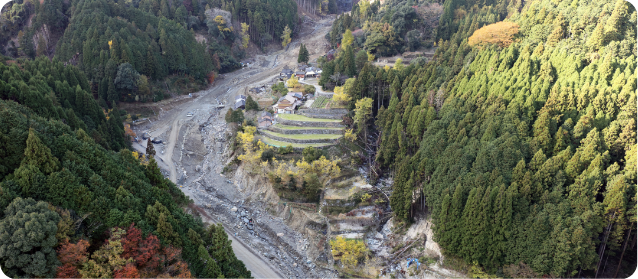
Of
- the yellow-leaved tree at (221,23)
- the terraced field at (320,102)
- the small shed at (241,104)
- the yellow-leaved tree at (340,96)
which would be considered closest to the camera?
the yellow-leaved tree at (340,96)

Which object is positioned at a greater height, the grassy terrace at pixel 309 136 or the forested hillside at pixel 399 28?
the forested hillside at pixel 399 28

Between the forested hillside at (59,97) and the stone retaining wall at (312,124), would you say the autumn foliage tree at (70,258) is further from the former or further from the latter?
the stone retaining wall at (312,124)

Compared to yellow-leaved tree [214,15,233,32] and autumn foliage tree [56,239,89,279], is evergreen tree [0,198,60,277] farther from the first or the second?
yellow-leaved tree [214,15,233,32]

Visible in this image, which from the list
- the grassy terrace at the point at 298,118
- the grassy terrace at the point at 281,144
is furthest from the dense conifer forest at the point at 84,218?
the grassy terrace at the point at 298,118

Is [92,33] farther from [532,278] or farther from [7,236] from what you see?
[532,278]

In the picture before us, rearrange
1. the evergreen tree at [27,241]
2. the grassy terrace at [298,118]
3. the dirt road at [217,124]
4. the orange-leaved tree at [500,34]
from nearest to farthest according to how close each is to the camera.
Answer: the evergreen tree at [27,241]
the dirt road at [217,124]
the orange-leaved tree at [500,34]
the grassy terrace at [298,118]

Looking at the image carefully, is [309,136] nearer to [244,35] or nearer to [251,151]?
[251,151]

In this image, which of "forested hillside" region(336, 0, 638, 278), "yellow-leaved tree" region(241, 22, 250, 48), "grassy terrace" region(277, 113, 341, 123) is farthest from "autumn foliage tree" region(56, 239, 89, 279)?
"yellow-leaved tree" region(241, 22, 250, 48)
